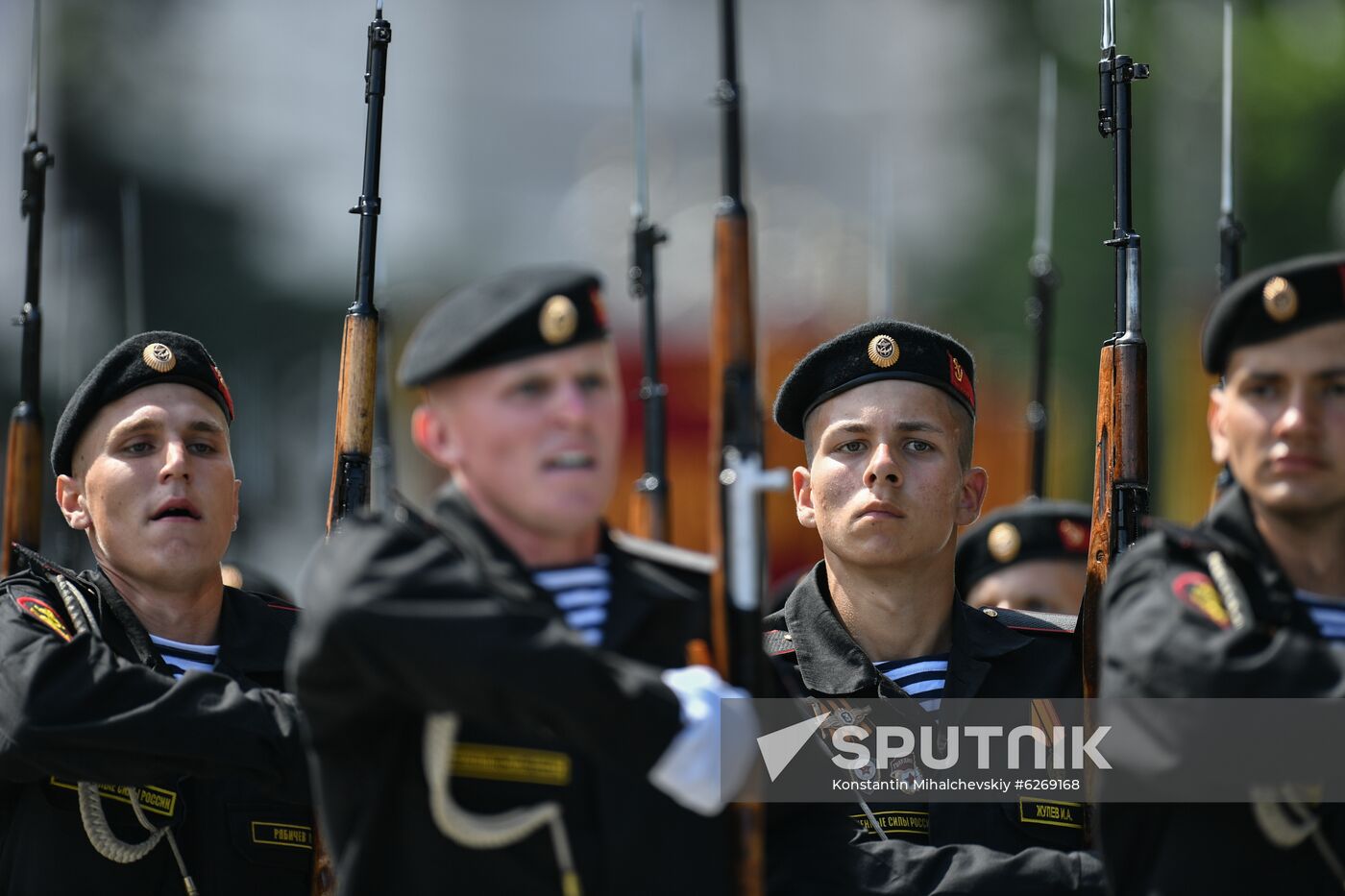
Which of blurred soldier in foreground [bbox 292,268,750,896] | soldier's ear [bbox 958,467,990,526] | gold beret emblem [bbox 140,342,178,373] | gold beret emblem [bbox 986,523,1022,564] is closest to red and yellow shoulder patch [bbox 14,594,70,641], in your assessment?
gold beret emblem [bbox 140,342,178,373]

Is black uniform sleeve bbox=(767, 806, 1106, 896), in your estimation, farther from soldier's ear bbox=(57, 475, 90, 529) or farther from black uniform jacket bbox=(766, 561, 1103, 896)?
soldier's ear bbox=(57, 475, 90, 529)

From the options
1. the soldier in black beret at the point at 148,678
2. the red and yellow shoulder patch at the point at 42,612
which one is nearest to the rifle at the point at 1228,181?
the soldier in black beret at the point at 148,678

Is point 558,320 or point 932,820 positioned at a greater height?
point 558,320

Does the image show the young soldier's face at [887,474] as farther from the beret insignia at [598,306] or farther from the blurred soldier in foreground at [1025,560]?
the blurred soldier in foreground at [1025,560]

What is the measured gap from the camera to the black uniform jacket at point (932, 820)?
14.7 feet

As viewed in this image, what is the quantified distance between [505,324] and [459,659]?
2.24 ft

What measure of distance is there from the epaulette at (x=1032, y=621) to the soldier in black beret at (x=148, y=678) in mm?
2064

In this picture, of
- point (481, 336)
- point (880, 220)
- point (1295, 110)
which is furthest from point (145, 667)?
point (1295, 110)

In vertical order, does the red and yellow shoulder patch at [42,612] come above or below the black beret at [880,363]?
below

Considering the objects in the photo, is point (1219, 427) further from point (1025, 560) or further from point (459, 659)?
point (1025, 560)

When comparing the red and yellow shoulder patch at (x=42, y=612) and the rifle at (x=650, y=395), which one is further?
the rifle at (x=650, y=395)

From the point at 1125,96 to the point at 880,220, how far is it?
4149 millimetres

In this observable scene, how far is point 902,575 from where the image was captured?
5.68 meters

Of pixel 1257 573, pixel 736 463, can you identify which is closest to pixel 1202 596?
pixel 1257 573
